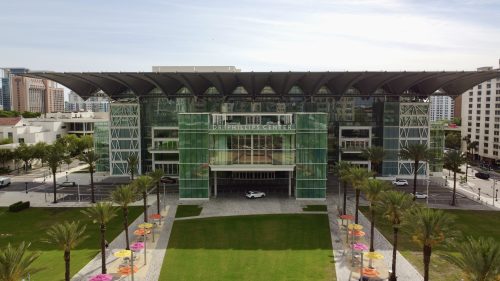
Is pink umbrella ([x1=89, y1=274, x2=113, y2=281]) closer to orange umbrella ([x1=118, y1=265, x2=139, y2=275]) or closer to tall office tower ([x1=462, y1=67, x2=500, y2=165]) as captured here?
orange umbrella ([x1=118, y1=265, x2=139, y2=275])

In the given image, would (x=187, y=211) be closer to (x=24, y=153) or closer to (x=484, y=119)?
(x=24, y=153)

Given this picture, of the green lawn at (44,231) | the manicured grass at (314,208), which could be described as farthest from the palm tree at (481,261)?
the manicured grass at (314,208)

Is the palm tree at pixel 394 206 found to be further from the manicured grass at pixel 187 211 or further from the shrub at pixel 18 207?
the shrub at pixel 18 207

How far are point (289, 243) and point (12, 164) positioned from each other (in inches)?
2725

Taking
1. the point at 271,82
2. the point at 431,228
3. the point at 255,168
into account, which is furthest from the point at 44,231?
the point at 271,82

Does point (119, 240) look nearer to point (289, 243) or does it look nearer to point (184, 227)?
point (184, 227)

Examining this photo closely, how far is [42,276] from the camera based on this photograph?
97.0 feet

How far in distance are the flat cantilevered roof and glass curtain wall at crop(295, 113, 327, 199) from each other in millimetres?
12553

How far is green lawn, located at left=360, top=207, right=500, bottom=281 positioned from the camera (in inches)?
1190

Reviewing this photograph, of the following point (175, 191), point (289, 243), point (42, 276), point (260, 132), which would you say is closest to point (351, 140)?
point (260, 132)

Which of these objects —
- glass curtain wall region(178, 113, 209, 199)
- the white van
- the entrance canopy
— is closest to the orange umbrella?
glass curtain wall region(178, 113, 209, 199)

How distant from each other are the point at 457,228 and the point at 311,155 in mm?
19228

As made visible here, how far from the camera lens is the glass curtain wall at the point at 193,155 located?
52125 mm

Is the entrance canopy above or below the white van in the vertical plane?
above
